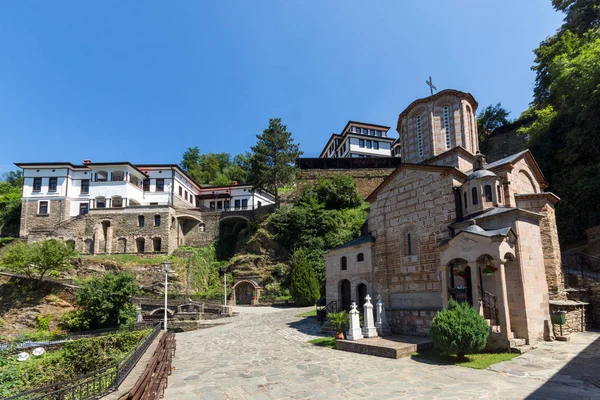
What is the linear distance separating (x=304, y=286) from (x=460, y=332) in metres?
19.9

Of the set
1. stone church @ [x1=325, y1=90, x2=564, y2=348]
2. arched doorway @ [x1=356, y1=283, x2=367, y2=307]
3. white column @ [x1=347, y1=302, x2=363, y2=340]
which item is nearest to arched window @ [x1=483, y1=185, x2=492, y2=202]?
stone church @ [x1=325, y1=90, x2=564, y2=348]

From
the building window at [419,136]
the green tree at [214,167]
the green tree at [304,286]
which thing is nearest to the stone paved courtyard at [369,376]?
the building window at [419,136]

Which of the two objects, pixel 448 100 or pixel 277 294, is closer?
pixel 448 100

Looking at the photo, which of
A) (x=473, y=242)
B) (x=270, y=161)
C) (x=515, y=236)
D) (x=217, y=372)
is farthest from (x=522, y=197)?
(x=270, y=161)

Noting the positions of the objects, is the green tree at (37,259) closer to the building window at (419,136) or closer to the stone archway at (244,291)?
the stone archway at (244,291)

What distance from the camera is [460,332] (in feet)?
33.1

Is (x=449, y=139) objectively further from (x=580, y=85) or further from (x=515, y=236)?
(x=580, y=85)

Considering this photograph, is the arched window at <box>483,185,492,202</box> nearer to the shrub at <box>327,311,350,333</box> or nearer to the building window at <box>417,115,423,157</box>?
the building window at <box>417,115,423,157</box>

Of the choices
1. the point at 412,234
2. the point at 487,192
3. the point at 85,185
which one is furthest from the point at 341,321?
the point at 85,185

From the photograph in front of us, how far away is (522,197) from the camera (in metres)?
15.0

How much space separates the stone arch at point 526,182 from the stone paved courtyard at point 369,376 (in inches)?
236

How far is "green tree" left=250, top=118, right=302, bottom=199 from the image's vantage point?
131ft

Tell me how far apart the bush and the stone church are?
1.55 m

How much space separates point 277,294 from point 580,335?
2415 centimetres
